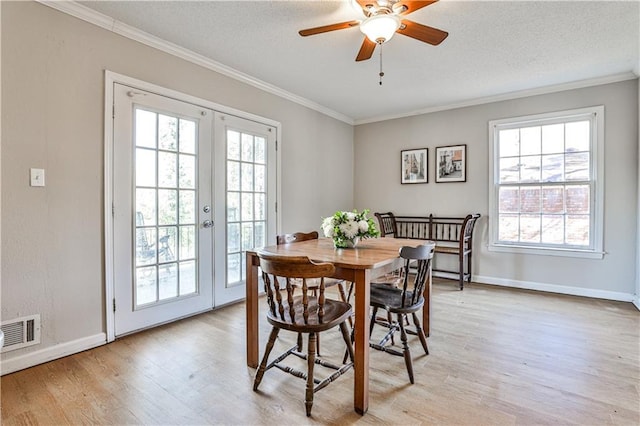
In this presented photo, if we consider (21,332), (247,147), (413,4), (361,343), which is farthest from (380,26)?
(21,332)

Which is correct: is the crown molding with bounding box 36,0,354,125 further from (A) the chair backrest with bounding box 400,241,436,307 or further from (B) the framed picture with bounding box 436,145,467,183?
(A) the chair backrest with bounding box 400,241,436,307

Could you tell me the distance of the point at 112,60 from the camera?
2502 millimetres

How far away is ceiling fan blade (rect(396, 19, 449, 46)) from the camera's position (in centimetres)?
201

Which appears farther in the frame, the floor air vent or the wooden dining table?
the floor air vent

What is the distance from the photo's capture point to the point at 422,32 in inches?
82.2

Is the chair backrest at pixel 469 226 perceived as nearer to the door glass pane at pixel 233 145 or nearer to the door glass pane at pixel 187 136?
the door glass pane at pixel 233 145

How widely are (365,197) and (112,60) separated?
3835 millimetres

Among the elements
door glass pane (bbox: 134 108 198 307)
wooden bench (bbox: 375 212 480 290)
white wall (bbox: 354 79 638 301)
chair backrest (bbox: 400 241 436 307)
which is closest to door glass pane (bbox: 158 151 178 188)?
door glass pane (bbox: 134 108 198 307)

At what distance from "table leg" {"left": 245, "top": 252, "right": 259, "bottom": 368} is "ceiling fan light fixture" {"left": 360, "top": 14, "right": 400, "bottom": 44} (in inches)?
62.6

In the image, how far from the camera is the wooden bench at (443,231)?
4.08 metres

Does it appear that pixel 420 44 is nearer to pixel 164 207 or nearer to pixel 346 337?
pixel 346 337

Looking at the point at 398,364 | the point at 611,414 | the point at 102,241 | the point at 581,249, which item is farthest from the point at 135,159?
the point at 581,249

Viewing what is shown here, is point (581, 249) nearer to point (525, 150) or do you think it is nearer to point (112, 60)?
point (525, 150)

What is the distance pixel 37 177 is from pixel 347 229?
2.07 m
